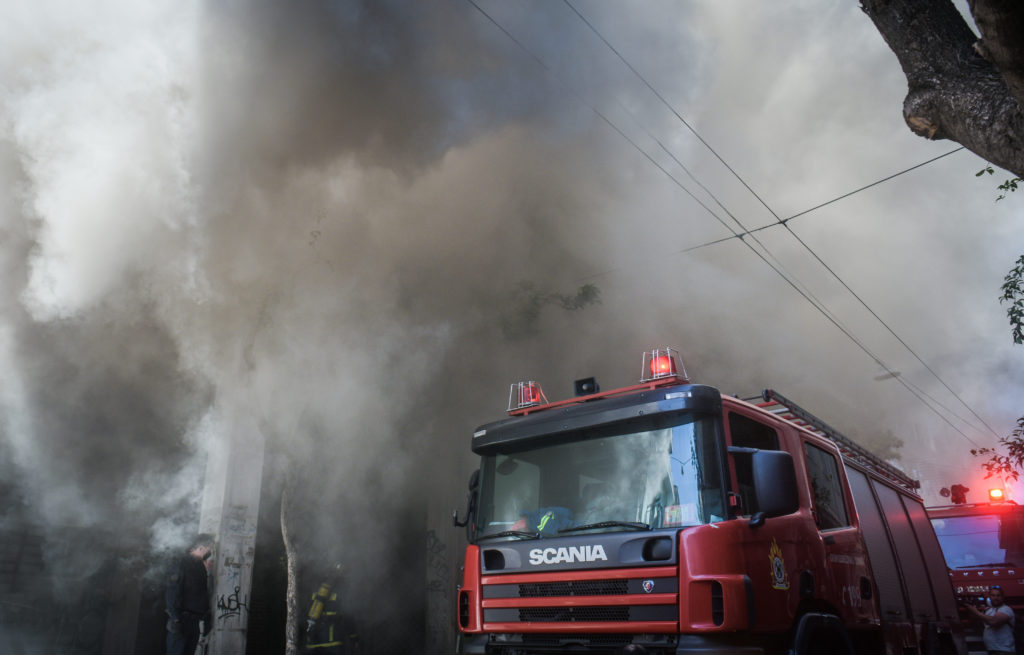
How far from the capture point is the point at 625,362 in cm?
1279

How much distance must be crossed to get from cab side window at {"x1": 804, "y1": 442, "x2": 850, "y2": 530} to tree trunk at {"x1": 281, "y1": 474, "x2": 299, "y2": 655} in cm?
630

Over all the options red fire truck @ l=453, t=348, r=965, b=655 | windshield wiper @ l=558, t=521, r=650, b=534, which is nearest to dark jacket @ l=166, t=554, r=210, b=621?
red fire truck @ l=453, t=348, r=965, b=655

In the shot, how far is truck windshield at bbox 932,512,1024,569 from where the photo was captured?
9383 millimetres

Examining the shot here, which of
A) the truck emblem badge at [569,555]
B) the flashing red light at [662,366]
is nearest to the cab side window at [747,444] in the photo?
the flashing red light at [662,366]

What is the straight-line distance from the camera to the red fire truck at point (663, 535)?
10.8ft

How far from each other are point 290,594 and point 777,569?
644 centimetres

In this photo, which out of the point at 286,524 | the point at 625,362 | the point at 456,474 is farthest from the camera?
the point at 625,362

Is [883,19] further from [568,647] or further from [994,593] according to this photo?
[994,593]

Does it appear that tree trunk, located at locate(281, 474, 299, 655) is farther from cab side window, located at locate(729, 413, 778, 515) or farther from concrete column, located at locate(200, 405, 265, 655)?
cab side window, located at locate(729, 413, 778, 515)

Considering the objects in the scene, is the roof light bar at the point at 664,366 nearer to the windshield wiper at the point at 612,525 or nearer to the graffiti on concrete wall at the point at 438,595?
the windshield wiper at the point at 612,525

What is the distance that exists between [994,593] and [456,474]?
25.8 feet

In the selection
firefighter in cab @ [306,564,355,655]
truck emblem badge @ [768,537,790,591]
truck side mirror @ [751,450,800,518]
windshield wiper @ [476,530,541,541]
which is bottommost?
firefighter in cab @ [306,564,355,655]

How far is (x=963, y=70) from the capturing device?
2916mm

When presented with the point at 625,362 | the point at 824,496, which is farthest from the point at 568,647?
the point at 625,362
